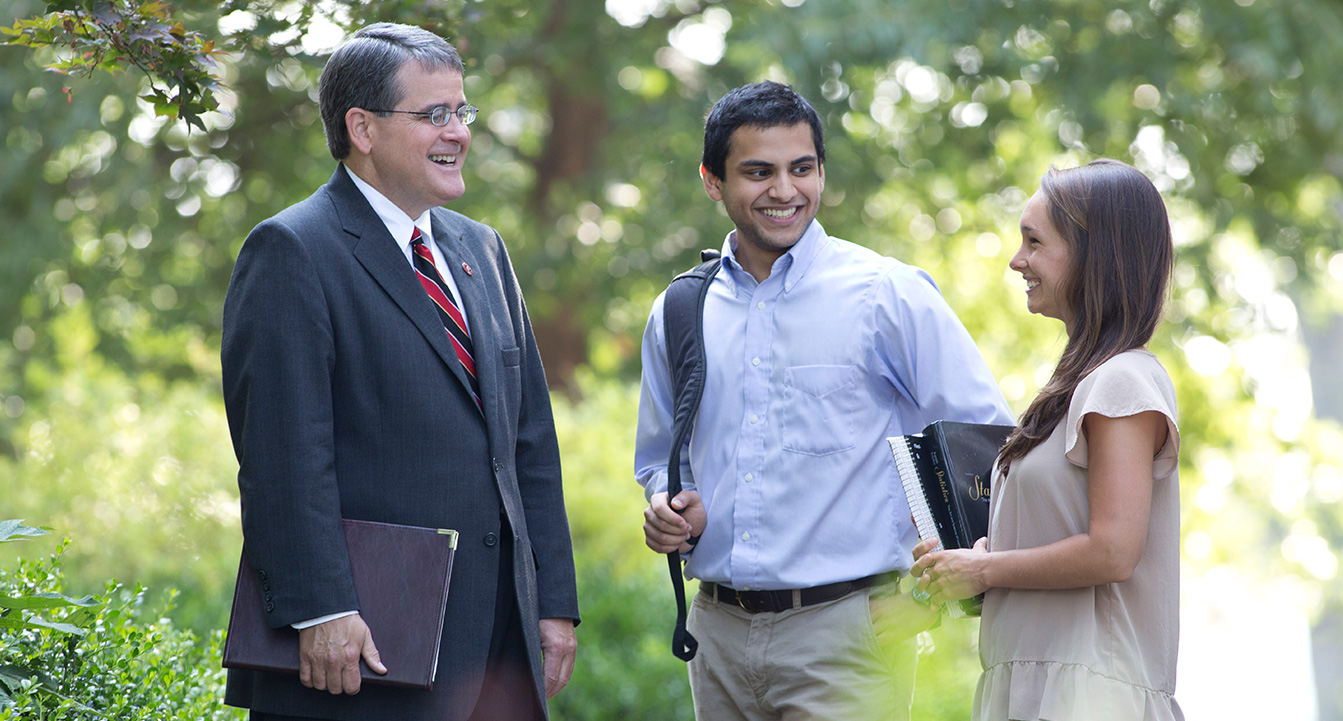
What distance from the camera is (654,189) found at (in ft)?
34.2

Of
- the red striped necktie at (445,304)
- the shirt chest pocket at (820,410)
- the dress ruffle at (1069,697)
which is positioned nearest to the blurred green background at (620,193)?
the shirt chest pocket at (820,410)

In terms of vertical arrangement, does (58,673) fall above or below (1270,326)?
above

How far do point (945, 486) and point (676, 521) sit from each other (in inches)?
29.4

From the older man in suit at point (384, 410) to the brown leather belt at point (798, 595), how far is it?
1.48ft

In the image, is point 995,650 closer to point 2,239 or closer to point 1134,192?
point 1134,192

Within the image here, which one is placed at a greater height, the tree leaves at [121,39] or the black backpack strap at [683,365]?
the tree leaves at [121,39]

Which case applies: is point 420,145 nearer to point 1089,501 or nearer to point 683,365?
point 683,365

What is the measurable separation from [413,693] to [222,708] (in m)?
0.97

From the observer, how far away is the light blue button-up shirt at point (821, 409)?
299 cm

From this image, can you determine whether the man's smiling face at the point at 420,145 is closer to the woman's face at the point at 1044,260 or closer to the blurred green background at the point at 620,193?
the woman's face at the point at 1044,260

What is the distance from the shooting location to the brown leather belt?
2.98 m

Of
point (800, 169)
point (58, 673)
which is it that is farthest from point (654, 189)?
point (58, 673)

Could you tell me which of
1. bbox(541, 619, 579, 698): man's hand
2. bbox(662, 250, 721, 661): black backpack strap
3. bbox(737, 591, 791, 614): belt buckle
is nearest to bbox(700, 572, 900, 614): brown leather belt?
bbox(737, 591, 791, 614): belt buckle

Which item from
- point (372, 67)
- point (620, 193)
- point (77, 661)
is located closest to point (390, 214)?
point (372, 67)
